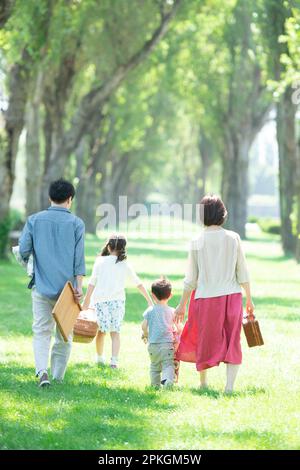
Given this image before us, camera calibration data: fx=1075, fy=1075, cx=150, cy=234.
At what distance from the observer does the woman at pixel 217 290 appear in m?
9.16

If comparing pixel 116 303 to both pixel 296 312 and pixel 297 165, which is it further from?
pixel 297 165

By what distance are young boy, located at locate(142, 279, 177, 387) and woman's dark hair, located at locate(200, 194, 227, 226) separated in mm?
816

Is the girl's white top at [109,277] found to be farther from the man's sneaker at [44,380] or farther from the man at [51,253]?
the man's sneaker at [44,380]

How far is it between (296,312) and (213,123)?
3647 centimetres

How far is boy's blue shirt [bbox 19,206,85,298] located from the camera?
9383mm

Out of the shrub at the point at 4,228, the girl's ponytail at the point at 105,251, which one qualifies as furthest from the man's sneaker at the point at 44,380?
the shrub at the point at 4,228

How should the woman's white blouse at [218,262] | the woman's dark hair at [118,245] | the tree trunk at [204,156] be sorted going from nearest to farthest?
the woman's white blouse at [218,262]
the woman's dark hair at [118,245]
the tree trunk at [204,156]

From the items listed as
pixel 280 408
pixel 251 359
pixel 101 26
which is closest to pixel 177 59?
pixel 101 26

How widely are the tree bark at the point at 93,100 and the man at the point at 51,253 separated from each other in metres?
21.0

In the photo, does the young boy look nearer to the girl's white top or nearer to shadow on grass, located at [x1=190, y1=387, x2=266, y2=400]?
shadow on grass, located at [x1=190, y1=387, x2=266, y2=400]

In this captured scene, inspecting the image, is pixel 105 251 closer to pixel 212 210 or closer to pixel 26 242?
pixel 26 242

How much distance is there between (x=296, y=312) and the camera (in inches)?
686

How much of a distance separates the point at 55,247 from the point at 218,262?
4.71 feet

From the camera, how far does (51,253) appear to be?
30.9 feet
